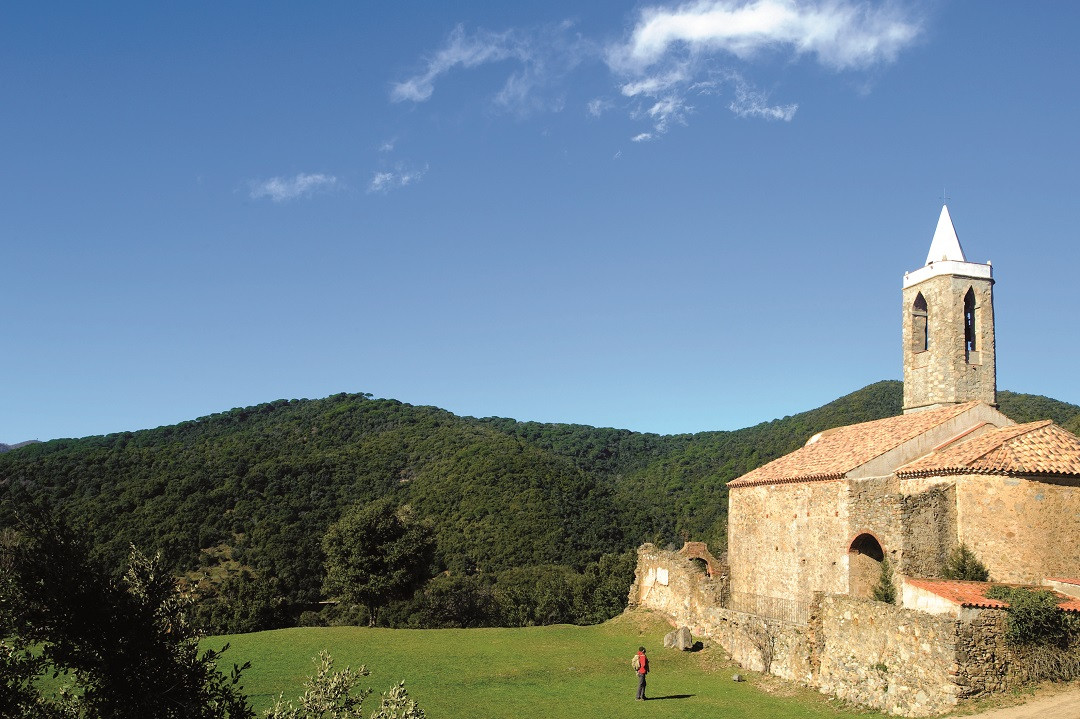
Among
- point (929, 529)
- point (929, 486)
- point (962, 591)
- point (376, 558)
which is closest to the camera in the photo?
point (962, 591)

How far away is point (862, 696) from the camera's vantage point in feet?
51.2

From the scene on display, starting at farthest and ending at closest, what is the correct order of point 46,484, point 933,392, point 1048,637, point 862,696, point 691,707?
point 46,484 < point 933,392 < point 691,707 < point 862,696 < point 1048,637

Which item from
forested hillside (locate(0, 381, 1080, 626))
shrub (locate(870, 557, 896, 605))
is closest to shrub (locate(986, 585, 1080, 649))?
shrub (locate(870, 557, 896, 605))

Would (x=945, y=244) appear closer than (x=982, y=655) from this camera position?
No

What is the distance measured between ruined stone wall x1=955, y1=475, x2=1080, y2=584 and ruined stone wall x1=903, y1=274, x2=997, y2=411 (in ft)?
24.7

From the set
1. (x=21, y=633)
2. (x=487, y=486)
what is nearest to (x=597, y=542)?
(x=487, y=486)

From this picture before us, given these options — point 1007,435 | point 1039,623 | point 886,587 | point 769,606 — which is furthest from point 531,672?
point 1007,435

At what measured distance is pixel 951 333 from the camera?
80.4 ft

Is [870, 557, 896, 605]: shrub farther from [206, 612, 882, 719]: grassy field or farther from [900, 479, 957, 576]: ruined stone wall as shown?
[206, 612, 882, 719]: grassy field

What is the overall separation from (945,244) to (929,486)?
401 inches

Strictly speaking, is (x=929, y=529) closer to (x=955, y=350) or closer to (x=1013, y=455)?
(x=1013, y=455)

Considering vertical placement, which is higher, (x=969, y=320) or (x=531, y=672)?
(x=969, y=320)

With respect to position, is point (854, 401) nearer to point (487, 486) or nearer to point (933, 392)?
point (487, 486)

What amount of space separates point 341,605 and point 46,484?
26.6 metres
